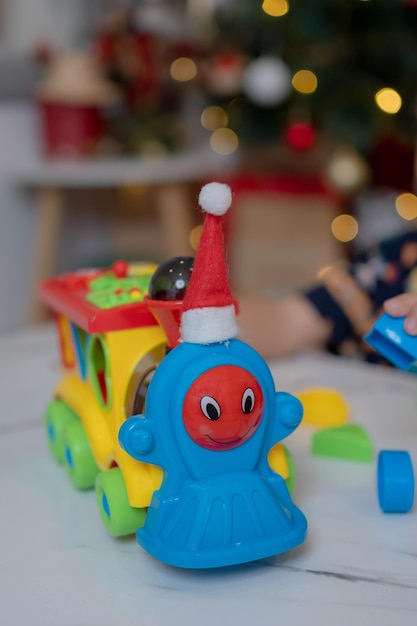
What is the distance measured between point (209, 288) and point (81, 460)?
0.19 m

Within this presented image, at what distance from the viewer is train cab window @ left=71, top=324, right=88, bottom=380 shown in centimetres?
59

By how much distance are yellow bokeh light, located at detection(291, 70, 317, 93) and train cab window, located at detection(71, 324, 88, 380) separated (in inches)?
51.4

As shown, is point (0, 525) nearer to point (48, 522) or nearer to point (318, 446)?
point (48, 522)

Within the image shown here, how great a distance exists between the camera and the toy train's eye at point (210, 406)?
16.6 inches

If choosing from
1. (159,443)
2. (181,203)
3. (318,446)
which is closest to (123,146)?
(181,203)

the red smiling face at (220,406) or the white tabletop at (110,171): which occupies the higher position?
the red smiling face at (220,406)

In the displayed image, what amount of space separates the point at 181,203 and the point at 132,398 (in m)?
1.56

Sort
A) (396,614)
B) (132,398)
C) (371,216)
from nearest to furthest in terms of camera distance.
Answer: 1. (396,614)
2. (132,398)
3. (371,216)

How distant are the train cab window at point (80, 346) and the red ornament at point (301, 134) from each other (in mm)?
1258

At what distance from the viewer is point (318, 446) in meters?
0.62

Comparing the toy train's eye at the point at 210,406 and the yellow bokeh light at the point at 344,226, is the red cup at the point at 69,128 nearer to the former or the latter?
the yellow bokeh light at the point at 344,226

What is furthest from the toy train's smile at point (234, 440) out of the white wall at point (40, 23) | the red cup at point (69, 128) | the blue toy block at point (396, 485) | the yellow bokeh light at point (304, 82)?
the white wall at point (40, 23)

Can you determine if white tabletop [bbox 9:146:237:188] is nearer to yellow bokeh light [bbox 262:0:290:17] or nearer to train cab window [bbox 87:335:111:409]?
yellow bokeh light [bbox 262:0:290:17]

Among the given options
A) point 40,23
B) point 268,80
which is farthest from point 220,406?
point 40,23
